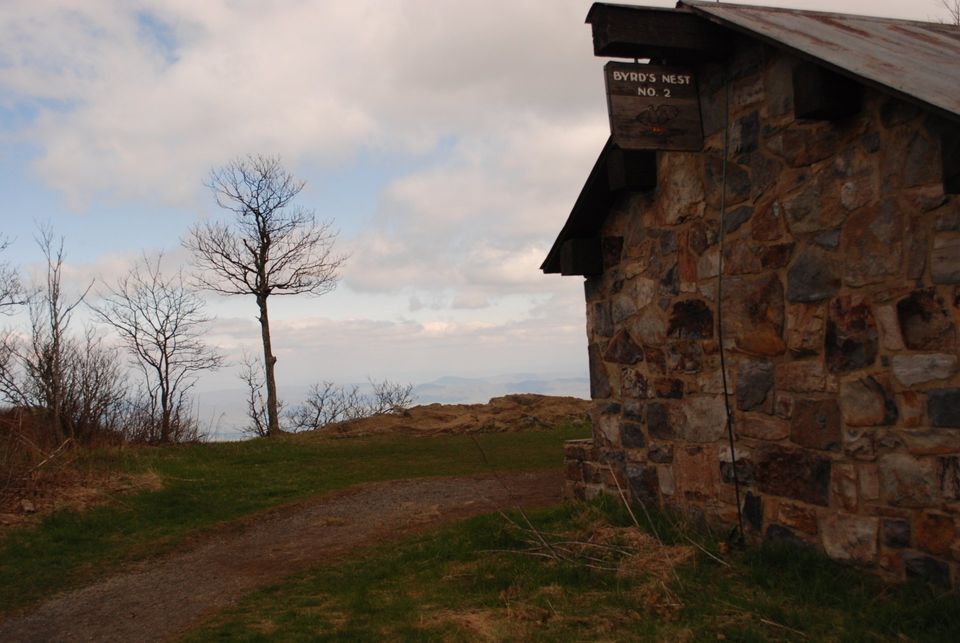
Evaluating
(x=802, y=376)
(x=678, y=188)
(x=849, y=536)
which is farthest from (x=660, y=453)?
(x=678, y=188)

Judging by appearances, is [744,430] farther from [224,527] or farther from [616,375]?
[224,527]

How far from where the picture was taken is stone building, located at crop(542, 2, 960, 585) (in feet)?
16.0

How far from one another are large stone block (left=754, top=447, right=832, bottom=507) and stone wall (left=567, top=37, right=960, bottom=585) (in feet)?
0.04

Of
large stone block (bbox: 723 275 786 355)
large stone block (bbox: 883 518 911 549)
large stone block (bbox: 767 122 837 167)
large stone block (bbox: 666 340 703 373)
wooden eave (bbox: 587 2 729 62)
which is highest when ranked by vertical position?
wooden eave (bbox: 587 2 729 62)

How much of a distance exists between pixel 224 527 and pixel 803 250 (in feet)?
23.1

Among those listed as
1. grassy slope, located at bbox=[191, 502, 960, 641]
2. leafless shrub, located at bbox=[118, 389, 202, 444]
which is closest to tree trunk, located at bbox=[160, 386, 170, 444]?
leafless shrub, located at bbox=[118, 389, 202, 444]

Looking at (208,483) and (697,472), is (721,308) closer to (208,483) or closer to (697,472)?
(697,472)

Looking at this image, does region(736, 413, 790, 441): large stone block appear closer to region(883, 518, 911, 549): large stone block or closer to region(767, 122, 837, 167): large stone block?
A: region(883, 518, 911, 549): large stone block

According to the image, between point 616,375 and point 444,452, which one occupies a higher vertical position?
point 616,375

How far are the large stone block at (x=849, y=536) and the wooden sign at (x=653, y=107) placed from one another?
2.86 meters

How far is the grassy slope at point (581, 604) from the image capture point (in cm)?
471

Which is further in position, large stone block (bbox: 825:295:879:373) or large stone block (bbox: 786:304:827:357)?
large stone block (bbox: 786:304:827:357)

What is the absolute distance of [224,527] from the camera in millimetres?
9781

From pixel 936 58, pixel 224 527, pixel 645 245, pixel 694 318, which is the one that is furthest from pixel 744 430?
pixel 224 527
